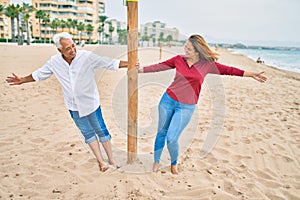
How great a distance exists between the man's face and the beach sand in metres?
1.36

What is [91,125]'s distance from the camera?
10.2 feet

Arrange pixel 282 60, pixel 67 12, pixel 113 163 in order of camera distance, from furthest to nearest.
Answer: pixel 67 12, pixel 282 60, pixel 113 163

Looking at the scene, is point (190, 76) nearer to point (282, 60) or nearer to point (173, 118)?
point (173, 118)

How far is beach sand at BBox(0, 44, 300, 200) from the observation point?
2.93 m

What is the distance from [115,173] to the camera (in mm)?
3254

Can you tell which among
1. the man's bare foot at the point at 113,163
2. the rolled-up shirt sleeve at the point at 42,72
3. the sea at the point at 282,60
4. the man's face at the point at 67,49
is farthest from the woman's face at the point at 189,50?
the sea at the point at 282,60

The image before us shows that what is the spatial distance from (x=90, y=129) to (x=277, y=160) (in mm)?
2821

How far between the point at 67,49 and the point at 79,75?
0.31 m

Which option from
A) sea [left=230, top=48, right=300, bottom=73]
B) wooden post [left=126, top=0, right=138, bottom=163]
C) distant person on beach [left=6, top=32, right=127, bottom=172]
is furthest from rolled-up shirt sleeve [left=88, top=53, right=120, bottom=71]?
sea [left=230, top=48, right=300, bottom=73]

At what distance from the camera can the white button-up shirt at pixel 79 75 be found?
9.05ft

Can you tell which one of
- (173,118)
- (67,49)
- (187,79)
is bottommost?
(173,118)

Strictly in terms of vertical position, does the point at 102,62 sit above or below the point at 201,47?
below

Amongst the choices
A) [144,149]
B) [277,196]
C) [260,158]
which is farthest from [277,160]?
[144,149]

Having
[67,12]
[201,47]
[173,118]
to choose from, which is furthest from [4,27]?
[201,47]
